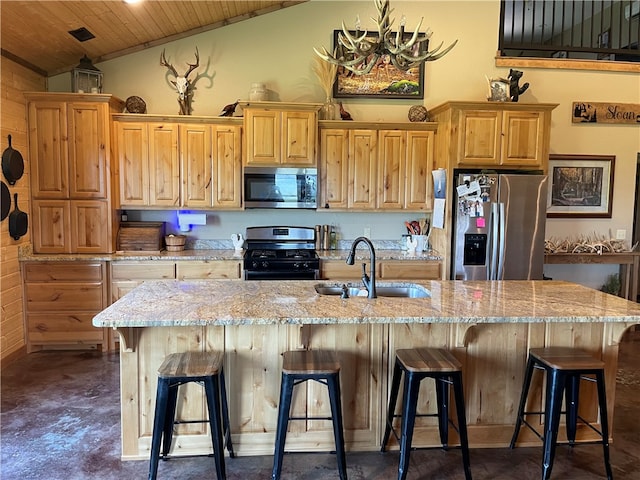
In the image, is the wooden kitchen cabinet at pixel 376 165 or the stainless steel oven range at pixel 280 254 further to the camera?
the wooden kitchen cabinet at pixel 376 165

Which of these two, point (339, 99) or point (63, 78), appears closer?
point (63, 78)

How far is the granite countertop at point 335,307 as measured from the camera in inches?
87.7

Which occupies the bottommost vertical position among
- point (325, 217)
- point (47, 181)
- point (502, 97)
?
point (325, 217)

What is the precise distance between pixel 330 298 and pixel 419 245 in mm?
2532

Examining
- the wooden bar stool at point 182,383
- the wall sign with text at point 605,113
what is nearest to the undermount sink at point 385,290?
the wooden bar stool at point 182,383

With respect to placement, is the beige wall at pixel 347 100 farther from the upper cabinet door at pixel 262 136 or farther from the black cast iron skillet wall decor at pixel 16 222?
the black cast iron skillet wall decor at pixel 16 222

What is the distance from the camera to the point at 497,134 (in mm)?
4457

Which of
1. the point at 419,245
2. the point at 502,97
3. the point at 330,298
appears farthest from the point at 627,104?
the point at 330,298

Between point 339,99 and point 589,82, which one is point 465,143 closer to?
point 339,99

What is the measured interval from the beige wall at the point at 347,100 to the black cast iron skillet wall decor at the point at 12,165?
→ 1.00 m

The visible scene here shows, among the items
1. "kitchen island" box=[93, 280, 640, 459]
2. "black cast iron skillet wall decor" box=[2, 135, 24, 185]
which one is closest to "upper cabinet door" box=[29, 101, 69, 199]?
"black cast iron skillet wall decor" box=[2, 135, 24, 185]

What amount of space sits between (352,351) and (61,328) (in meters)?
3.08

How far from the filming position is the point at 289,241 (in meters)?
4.97

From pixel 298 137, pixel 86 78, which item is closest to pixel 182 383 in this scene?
pixel 298 137
